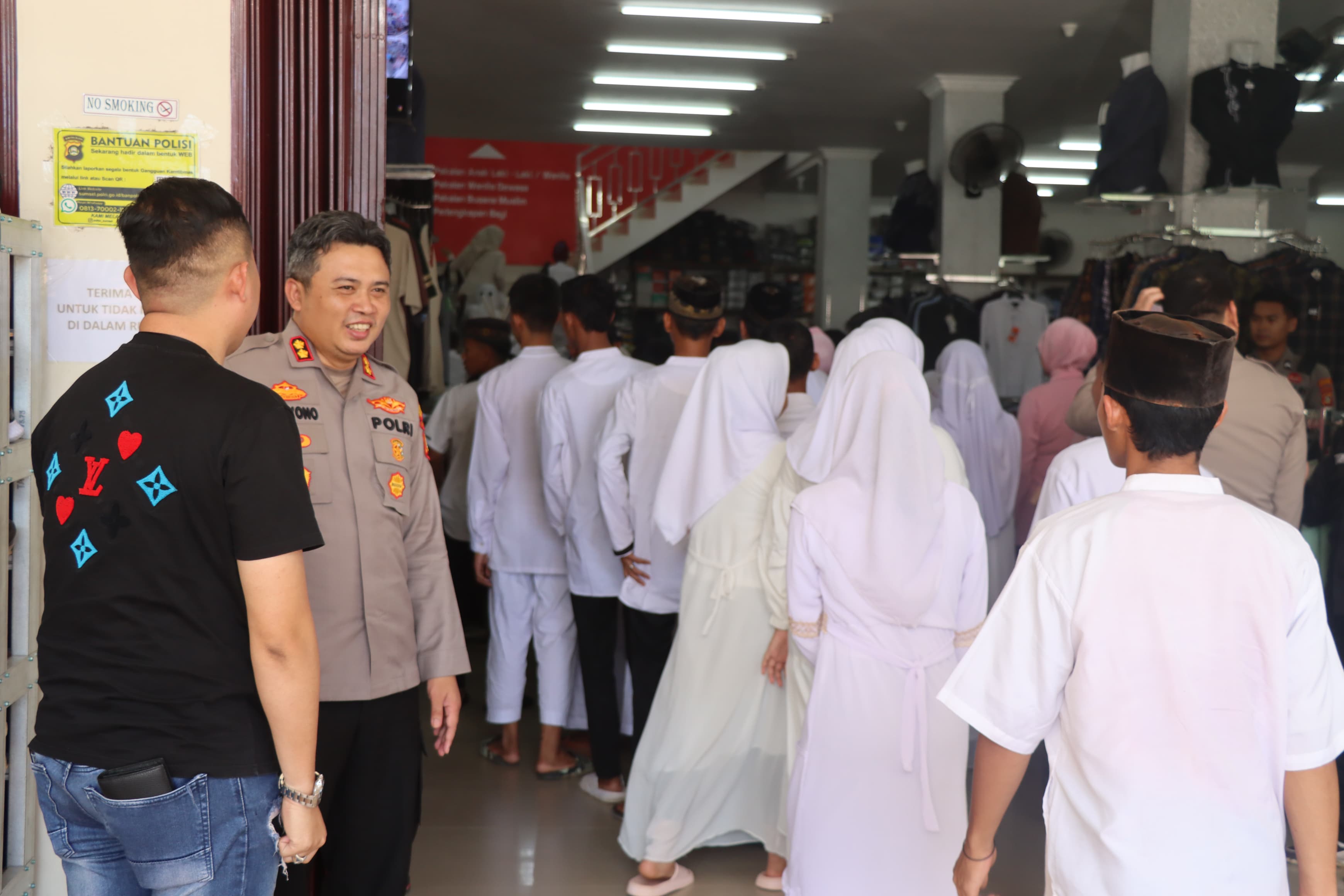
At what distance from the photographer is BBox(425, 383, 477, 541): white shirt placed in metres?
4.97

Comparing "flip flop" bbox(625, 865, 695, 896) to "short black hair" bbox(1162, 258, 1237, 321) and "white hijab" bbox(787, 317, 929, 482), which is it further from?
"short black hair" bbox(1162, 258, 1237, 321)

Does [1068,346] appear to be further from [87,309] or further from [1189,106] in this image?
[87,309]

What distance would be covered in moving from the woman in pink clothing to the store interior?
41 centimetres

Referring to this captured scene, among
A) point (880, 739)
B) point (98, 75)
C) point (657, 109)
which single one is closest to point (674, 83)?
point (657, 109)

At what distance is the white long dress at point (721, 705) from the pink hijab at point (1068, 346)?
210 cm

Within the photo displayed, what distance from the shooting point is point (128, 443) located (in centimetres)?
143

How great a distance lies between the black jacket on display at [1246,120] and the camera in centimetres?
514

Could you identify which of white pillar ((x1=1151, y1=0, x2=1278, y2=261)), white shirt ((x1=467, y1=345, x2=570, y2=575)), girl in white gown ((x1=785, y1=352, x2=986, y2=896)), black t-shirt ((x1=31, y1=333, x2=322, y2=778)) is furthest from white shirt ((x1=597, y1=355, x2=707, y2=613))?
white pillar ((x1=1151, y1=0, x2=1278, y2=261))

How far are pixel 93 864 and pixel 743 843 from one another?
2.29 meters

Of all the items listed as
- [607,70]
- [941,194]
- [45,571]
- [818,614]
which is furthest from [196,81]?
[941,194]

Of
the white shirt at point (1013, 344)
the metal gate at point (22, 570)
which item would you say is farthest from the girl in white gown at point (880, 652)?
the white shirt at point (1013, 344)

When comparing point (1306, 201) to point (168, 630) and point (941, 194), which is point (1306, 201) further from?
point (168, 630)

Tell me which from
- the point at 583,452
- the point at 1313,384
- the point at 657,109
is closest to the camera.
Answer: the point at 583,452

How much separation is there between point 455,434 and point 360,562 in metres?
3.00
